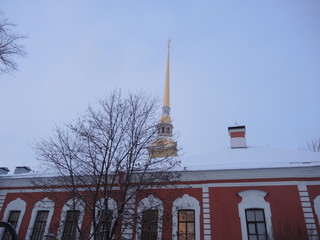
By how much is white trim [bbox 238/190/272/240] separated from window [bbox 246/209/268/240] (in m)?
0.21

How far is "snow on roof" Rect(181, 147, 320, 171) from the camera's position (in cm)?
1280

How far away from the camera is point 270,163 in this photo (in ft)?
42.5

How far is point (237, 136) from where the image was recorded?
1702 centimetres

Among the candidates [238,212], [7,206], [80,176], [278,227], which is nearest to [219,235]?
[238,212]

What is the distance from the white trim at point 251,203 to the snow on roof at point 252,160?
1230mm

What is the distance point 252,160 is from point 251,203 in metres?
2.43

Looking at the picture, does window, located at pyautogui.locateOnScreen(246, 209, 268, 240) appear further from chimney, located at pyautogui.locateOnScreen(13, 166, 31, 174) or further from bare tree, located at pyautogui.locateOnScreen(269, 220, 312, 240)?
chimney, located at pyautogui.locateOnScreen(13, 166, 31, 174)

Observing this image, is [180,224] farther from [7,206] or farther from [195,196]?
[7,206]

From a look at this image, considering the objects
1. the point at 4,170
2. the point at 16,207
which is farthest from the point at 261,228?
the point at 4,170

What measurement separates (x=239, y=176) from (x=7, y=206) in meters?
13.3

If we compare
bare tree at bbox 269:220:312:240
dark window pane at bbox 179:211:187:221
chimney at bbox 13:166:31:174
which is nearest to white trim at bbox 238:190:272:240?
bare tree at bbox 269:220:312:240

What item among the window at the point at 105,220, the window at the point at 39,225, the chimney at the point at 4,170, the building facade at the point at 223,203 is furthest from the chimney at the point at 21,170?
the window at the point at 105,220

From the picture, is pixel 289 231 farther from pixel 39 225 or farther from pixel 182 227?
pixel 39 225

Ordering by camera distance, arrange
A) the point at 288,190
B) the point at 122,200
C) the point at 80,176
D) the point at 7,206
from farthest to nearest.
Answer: the point at 7,206 < the point at 288,190 < the point at 80,176 < the point at 122,200
